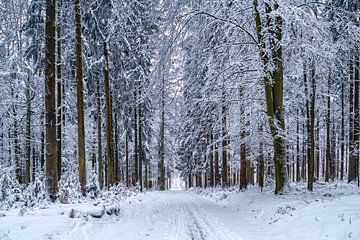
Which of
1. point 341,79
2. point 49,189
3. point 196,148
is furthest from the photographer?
point 196,148

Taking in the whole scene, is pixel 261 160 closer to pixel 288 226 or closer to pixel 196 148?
pixel 288 226

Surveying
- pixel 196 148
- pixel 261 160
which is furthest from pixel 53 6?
pixel 196 148

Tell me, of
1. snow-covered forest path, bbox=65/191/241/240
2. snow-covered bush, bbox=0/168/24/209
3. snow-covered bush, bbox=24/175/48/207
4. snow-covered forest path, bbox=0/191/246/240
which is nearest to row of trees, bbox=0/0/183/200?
snow-covered bush, bbox=24/175/48/207

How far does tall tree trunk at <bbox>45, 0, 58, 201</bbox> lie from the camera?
1120cm

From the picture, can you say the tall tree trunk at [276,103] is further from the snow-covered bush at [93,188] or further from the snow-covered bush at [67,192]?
the snow-covered bush at [67,192]

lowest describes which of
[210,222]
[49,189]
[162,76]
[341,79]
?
[210,222]

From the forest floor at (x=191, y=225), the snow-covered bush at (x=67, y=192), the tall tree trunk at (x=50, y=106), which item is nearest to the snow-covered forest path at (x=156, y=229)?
the forest floor at (x=191, y=225)

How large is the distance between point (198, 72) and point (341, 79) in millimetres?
16827

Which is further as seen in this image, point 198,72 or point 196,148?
point 196,148

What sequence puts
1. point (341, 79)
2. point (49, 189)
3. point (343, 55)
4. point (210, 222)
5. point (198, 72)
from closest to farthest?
point (210, 222), point (49, 189), point (198, 72), point (343, 55), point (341, 79)

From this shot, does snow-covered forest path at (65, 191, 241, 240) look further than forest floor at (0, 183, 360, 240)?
Yes

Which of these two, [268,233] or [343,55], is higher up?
[343,55]

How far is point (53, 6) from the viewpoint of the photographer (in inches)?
455

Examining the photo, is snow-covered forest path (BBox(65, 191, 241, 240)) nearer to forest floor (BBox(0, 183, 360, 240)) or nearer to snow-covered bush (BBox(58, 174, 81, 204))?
forest floor (BBox(0, 183, 360, 240))
